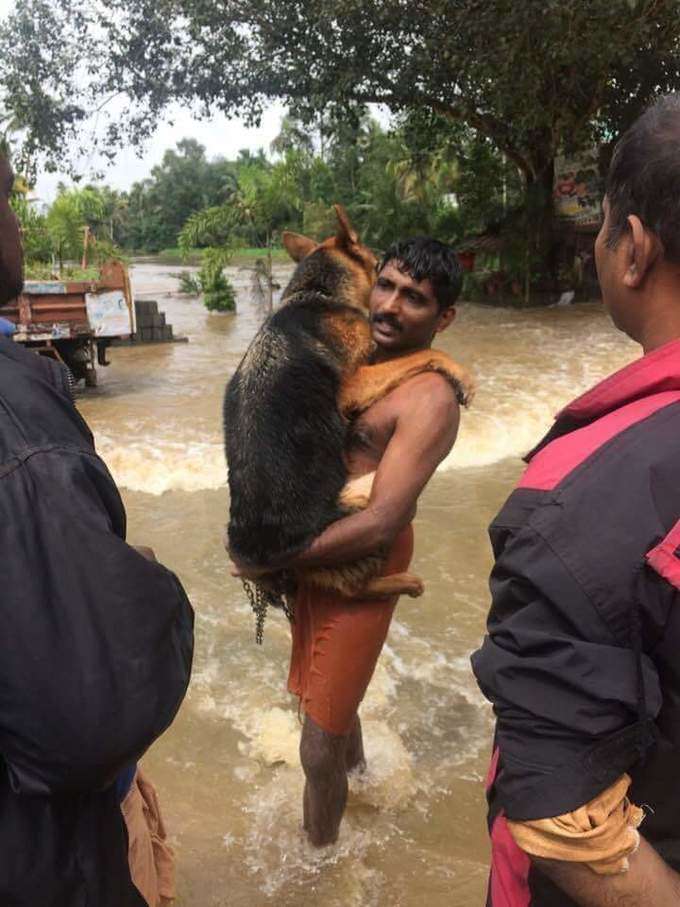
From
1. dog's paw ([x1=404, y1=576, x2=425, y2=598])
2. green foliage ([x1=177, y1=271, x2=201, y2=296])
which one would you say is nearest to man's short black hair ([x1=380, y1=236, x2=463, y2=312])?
dog's paw ([x1=404, y1=576, x2=425, y2=598])

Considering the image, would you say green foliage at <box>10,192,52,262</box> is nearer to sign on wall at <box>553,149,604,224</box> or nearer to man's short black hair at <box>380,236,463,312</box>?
sign on wall at <box>553,149,604,224</box>

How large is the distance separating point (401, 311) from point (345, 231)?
382mm

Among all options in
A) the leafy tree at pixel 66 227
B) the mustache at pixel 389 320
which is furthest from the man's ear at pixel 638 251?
the leafy tree at pixel 66 227

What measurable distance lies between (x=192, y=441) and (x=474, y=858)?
6805mm

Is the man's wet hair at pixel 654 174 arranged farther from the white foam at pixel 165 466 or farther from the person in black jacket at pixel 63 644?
the white foam at pixel 165 466

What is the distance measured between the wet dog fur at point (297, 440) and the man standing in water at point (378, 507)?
0.07 m

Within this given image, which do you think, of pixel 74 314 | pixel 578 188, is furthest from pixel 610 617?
pixel 578 188

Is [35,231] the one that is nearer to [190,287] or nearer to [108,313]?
[108,313]

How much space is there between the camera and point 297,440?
8.23ft

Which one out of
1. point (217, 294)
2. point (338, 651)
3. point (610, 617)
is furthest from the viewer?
point (217, 294)

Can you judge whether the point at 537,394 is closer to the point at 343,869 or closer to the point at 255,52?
the point at 343,869

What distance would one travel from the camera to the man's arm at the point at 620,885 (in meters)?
1.20

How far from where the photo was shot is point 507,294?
2072 centimetres

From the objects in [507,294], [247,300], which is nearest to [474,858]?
[507,294]
